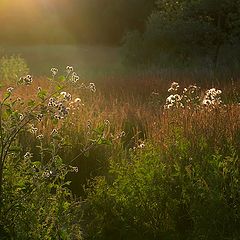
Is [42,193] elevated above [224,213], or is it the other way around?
[42,193]

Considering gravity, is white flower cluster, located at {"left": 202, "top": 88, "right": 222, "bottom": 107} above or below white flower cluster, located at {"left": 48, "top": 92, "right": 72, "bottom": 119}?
below

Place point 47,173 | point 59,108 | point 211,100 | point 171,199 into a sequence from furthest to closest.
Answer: point 211,100 < point 171,199 < point 47,173 < point 59,108

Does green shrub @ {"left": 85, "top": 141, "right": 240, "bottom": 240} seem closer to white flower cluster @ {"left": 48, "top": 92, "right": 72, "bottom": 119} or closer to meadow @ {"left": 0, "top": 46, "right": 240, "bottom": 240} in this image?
meadow @ {"left": 0, "top": 46, "right": 240, "bottom": 240}

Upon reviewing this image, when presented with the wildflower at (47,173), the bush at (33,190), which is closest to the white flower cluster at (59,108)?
the bush at (33,190)

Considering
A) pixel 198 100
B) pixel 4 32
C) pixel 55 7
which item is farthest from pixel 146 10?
pixel 198 100

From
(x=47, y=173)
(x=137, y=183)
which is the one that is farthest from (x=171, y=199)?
(x=47, y=173)

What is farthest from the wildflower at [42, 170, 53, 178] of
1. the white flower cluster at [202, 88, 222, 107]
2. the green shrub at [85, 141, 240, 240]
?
the white flower cluster at [202, 88, 222, 107]

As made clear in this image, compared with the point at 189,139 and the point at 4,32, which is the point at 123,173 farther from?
the point at 4,32

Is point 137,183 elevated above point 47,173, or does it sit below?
below

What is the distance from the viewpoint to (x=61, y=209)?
4.34 metres

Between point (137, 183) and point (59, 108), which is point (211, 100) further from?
point (59, 108)

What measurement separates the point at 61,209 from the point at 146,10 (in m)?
39.1

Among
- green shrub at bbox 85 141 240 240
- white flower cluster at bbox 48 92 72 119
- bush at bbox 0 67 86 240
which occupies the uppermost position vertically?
white flower cluster at bbox 48 92 72 119

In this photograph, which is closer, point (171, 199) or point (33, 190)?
point (33, 190)
